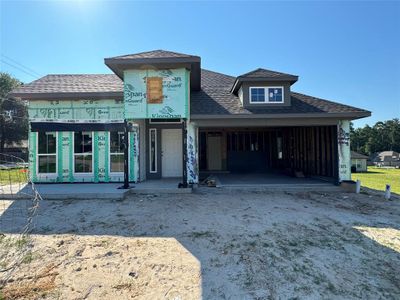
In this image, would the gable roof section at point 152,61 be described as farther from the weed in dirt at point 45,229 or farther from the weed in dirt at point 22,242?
the weed in dirt at point 22,242

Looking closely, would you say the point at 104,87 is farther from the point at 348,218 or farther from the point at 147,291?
the point at 348,218

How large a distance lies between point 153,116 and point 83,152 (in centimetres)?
370

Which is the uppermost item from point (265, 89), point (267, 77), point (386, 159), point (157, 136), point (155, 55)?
point (155, 55)

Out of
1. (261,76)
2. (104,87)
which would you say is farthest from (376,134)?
(104,87)

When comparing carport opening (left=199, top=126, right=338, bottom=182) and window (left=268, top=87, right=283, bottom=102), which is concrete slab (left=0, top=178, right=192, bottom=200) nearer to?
window (left=268, top=87, right=283, bottom=102)

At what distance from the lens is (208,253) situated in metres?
4.09

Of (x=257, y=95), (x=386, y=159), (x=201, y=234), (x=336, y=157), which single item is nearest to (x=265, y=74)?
(x=257, y=95)

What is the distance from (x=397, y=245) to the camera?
4570 mm

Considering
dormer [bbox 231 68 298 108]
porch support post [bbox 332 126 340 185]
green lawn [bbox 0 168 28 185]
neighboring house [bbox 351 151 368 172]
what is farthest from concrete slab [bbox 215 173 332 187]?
neighboring house [bbox 351 151 368 172]

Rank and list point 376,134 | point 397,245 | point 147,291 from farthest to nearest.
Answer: point 376,134 < point 397,245 < point 147,291

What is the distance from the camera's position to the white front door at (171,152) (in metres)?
11.2

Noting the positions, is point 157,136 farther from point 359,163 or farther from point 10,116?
point 359,163

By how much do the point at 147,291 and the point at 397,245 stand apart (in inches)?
181

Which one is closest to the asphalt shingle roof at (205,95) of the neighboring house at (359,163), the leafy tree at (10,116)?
the neighboring house at (359,163)
